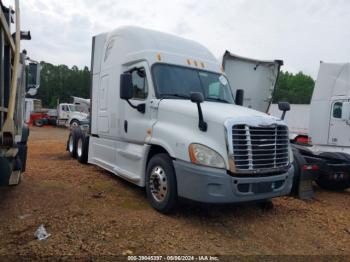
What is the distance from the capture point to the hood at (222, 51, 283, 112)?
9.40m

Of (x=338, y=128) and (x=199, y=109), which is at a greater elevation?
(x=199, y=109)

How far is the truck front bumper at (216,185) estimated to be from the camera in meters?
4.46

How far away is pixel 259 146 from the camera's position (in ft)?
15.6

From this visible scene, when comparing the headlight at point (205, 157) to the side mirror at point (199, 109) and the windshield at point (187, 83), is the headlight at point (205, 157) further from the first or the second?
the windshield at point (187, 83)

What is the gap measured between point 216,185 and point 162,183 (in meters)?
1.03

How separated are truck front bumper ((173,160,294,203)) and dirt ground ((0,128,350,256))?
515 millimetres

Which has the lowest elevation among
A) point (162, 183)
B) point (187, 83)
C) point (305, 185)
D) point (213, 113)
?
point (305, 185)

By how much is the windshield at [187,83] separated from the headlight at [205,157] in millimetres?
1470

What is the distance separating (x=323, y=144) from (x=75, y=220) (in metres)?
8.75

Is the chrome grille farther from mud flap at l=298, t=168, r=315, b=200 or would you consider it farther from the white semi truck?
mud flap at l=298, t=168, r=315, b=200

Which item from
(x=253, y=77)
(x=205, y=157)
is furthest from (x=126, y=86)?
(x=253, y=77)

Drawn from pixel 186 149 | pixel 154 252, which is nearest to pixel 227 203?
pixel 186 149

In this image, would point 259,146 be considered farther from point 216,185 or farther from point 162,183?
point 162,183

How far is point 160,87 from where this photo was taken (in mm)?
5746
